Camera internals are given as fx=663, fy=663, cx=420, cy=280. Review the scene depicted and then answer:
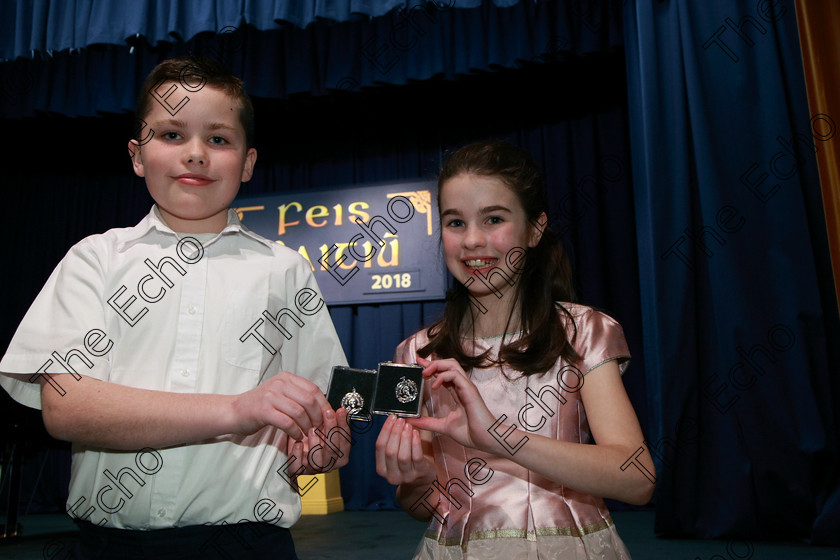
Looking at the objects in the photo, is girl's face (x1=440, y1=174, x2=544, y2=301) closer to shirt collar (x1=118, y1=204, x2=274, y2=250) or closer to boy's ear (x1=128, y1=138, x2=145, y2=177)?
shirt collar (x1=118, y1=204, x2=274, y2=250)

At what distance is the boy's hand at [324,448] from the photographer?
2.80 ft

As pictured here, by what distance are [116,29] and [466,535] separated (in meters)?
3.47

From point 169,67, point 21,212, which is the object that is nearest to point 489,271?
point 169,67

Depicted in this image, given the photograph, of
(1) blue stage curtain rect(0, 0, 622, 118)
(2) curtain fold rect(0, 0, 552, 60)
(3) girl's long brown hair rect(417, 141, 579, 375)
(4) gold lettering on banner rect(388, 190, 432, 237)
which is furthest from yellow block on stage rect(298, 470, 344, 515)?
(3) girl's long brown hair rect(417, 141, 579, 375)

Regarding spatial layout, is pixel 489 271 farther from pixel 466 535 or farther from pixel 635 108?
pixel 635 108

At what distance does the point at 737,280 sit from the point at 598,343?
6.80 feet

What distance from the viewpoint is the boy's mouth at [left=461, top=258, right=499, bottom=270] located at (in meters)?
1.14

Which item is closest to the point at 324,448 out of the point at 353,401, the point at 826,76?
the point at 353,401

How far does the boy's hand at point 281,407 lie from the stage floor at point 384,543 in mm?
1858

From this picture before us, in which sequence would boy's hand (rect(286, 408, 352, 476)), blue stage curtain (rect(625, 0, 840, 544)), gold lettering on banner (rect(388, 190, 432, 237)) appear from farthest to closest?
gold lettering on banner (rect(388, 190, 432, 237))
blue stage curtain (rect(625, 0, 840, 544))
boy's hand (rect(286, 408, 352, 476))

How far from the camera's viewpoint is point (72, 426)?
0.77 m

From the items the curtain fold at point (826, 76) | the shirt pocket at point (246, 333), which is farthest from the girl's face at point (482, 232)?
the curtain fold at point (826, 76)

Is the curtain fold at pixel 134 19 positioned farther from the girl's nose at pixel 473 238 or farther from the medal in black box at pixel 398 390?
the medal in black box at pixel 398 390

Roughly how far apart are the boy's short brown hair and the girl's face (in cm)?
38
